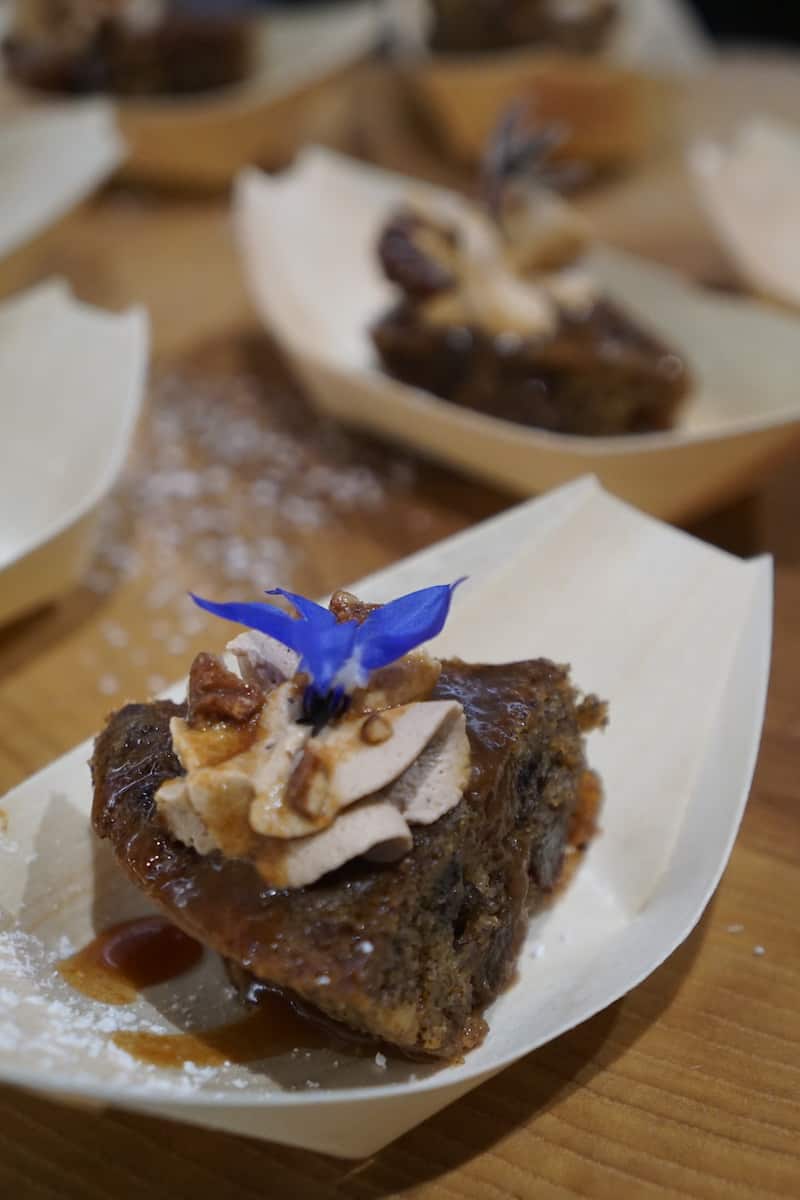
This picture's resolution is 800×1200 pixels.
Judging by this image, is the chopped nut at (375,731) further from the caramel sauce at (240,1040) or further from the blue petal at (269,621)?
the caramel sauce at (240,1040)

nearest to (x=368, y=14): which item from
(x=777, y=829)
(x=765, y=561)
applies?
(x=765, y=561)

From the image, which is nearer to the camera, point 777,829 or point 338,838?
point 338,838

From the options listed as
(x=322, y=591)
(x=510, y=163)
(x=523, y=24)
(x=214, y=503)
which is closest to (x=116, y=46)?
(x=523, y=24)

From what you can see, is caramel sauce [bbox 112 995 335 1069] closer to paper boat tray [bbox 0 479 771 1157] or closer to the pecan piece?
paper boat tray [bbox 0 479 771 1157]

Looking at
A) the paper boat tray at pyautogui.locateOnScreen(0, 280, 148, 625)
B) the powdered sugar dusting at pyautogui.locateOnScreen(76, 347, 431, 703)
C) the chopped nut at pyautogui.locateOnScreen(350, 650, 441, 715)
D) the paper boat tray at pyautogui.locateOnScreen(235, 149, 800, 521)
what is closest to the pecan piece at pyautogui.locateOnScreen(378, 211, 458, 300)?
the paper boat tray at pyautogui.locateOnScreen(235, 149, 800, 521)

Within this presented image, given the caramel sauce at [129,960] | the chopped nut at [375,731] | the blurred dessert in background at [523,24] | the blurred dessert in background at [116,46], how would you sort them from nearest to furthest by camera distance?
the chopped nut at [375,731] → the caramel sauce at [129,960] → the blurred dessert in background at [116,46] → the blurred dessert in background at [523,24]

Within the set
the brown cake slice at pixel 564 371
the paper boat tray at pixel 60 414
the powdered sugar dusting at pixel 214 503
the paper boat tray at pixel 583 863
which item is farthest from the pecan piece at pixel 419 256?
the paper boat tray at pixel 583 863

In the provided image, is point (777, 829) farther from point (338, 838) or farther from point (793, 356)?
point (793, 356)
